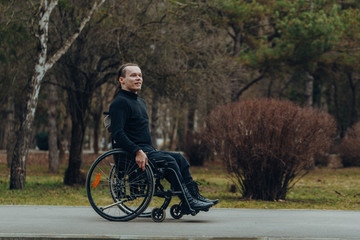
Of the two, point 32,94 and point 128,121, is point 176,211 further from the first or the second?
point 32,94

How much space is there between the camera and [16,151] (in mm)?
15438

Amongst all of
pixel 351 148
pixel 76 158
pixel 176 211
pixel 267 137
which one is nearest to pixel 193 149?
pixel 351 148

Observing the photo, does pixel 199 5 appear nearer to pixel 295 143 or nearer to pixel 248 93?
pixel 295 143

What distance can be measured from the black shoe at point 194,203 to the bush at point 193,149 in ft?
80.4

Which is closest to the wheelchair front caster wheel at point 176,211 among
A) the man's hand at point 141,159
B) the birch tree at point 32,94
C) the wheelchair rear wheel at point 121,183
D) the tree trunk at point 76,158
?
the wheelchair rear wheel at point 121,183

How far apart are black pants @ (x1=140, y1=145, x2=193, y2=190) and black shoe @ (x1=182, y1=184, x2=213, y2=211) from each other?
111 millimetres

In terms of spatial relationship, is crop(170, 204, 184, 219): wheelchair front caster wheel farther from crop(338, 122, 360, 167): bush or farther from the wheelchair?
crop(338, 122, 360, 167): bush

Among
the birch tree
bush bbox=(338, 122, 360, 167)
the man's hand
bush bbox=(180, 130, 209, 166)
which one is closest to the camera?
the man's hand

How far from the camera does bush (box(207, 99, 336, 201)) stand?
11.4 meters

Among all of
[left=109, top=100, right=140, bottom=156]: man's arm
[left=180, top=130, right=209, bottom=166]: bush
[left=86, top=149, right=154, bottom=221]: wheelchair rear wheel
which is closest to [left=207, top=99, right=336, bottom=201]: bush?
[left=86, top=149, right=154, bottom=221]: wheelchair rear wheel

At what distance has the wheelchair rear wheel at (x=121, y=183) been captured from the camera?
7027 mm

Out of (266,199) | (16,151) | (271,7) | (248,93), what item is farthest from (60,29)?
(248,93)

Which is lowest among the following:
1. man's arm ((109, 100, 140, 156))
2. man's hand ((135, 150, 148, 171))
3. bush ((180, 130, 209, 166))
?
bush ((180, 130, 209, 166))

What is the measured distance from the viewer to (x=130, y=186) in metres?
7.20
